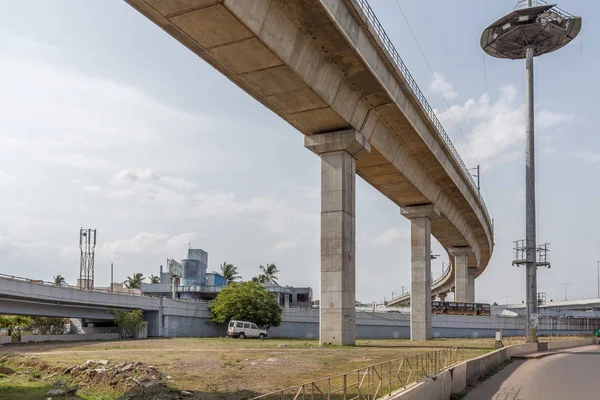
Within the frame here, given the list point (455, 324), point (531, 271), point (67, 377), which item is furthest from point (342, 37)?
point (455, 324)

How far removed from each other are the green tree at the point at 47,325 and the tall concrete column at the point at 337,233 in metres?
35.8

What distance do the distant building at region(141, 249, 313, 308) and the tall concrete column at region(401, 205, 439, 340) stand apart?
161 ft

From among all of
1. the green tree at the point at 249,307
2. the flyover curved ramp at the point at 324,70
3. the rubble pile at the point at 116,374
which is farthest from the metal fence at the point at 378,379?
the green tree at the point at 249,307

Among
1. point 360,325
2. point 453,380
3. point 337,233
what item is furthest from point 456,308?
point 453,380

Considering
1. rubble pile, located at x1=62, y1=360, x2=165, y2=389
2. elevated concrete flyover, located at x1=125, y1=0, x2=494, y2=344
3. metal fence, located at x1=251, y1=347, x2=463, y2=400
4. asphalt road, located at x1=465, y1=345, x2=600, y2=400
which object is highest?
elevated concrete flyover, located at x1=125, y1=0, x2=494, y2=344

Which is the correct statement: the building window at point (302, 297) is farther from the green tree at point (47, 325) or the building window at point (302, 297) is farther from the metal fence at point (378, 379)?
the metal fence at point (378, 379)

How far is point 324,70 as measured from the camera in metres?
29.0

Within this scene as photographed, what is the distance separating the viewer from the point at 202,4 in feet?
69.4

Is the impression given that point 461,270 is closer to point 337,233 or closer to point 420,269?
point 420,269

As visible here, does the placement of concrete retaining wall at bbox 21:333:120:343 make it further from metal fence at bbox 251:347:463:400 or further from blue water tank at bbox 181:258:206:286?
blue water tank at bbox 181:258:206:286

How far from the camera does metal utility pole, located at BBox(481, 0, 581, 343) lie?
48.1 metres

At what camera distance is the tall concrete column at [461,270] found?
81.4 m

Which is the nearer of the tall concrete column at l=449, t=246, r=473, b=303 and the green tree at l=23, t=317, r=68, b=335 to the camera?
the green tree at l=23, t=317, r=68, b=335

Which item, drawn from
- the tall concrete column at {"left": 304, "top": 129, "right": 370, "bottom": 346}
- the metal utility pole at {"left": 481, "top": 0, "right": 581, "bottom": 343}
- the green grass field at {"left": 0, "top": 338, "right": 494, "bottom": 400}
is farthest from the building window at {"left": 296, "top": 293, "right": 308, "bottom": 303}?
the green grass field at {"left": 0, "top": 338, "right": 494, "bottom": 400}
